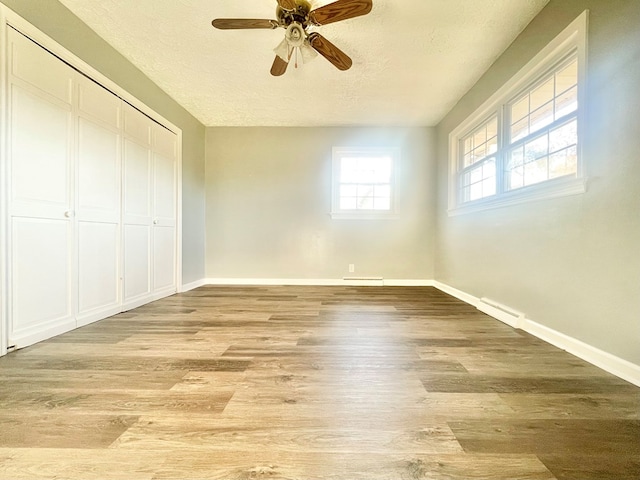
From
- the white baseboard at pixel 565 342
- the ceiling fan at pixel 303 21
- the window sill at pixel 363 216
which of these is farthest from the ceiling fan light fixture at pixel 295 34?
the white baseboard at pixel 565 342

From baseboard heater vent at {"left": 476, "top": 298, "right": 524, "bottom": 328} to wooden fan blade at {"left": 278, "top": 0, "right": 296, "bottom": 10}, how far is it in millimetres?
2869

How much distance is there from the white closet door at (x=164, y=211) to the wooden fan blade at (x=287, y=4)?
2.15m

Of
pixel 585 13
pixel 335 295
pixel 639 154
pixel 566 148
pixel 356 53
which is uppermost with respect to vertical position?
pixel 356 53

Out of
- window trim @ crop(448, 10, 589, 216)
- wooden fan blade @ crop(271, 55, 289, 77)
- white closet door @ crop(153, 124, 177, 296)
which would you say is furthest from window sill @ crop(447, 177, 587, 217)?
white closet door @ crop(153, 124, 177, 296)

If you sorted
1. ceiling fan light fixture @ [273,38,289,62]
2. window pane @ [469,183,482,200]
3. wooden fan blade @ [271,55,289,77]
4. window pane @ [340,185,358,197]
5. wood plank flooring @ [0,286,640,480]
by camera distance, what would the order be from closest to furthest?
wood plank flooring @ [0,286,640,480], ceiling fan light fixture @ [273,38,289,62], wooden fan blade @ [271,55,289,77], window pane @ [469,183,482,200], window pane @ [340,185,358,197]

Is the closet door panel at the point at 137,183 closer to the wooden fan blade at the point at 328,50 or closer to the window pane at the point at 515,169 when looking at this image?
the wooden fan blade at the point at 328,50

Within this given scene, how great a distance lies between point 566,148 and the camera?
1.87 meters

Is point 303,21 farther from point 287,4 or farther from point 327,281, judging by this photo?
point 327,281

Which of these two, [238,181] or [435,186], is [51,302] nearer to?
[238,181]

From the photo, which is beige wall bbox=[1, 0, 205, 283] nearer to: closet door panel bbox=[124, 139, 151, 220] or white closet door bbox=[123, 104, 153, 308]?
white closet door bbox=[123, 104, 153, 308]

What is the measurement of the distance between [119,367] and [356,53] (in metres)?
3.06

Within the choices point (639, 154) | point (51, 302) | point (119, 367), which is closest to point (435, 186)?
point (639, 154)

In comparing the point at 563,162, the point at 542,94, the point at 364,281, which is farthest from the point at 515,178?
the point at 364,281

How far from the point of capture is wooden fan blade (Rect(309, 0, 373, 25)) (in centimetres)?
171
